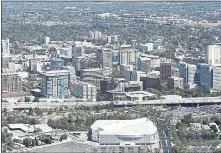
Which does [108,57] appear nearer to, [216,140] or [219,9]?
[216,140]

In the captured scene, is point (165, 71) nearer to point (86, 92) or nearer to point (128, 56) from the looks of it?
point (86, 92)

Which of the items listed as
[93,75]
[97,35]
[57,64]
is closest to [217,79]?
[93,75]

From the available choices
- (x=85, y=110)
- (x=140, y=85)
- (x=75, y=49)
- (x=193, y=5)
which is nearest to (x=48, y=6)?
(x=193, y=5)

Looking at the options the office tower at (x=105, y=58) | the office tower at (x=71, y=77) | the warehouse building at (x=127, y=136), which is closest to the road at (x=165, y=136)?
the warehouse building at (x=127, y=136)

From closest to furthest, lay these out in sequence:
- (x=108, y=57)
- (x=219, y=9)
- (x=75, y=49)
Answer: (x=108, y=57) < (x=75, y=49) < (x=219, y=9)

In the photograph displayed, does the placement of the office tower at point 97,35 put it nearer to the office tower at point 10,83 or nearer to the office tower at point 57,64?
the office tower at point 57,64

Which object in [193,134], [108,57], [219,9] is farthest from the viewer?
[219,9]

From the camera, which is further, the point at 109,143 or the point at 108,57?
the point at 108,57
